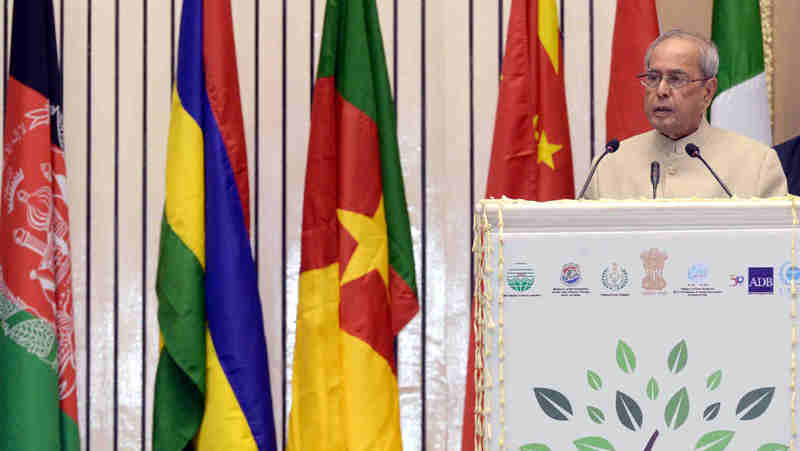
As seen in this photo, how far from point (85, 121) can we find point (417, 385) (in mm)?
1654

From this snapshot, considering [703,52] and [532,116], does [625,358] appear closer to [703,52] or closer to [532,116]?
[703,52]

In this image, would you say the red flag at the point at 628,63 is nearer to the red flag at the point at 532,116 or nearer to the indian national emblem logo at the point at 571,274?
the red flag at the point at 532,116

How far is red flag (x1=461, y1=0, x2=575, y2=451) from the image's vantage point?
135 inches

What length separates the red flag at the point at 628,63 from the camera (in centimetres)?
341

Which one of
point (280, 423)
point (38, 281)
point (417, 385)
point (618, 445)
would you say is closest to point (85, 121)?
point (38, 281)

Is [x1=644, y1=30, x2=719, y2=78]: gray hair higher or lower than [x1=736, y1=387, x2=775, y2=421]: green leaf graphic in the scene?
higher

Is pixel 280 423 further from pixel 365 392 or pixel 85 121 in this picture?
pixel 85 121

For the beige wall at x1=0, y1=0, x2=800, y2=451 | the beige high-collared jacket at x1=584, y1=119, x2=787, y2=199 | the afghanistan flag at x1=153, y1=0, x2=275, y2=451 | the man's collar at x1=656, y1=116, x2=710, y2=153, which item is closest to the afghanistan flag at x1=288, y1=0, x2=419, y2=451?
the afghanistan flag at x1=153, y1=0, x2=275, y2=451

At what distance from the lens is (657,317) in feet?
5.47

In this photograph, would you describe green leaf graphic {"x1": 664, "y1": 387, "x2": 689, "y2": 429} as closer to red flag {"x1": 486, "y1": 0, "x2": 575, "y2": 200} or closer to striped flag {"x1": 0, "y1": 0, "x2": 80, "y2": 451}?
red flag {"x1": 486, "y1": 0, "x2": 575, "y2": 200}

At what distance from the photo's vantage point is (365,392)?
11.1 ft

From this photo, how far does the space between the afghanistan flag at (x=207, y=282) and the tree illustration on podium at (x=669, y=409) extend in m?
1.88

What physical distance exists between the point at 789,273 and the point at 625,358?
31cm

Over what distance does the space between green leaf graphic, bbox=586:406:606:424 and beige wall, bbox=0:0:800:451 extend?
2163 millimetres
